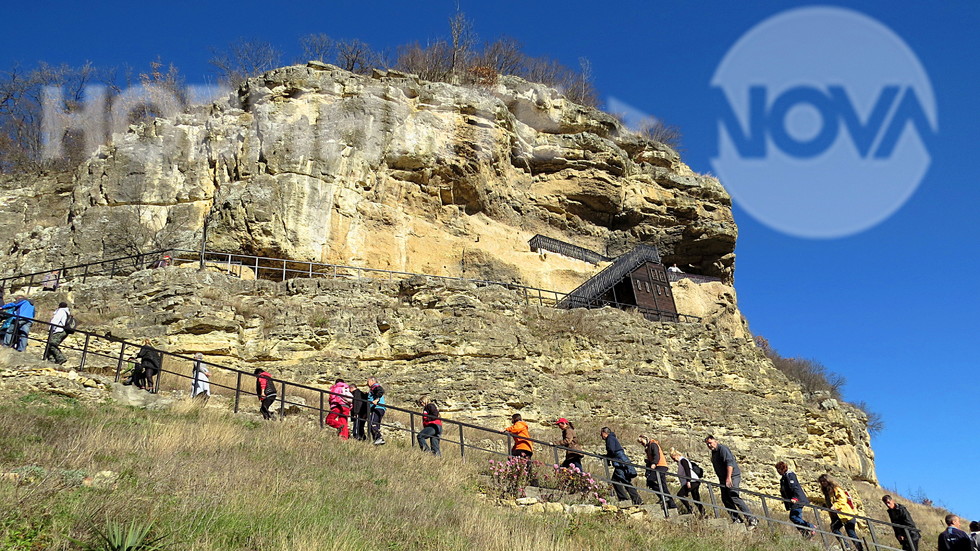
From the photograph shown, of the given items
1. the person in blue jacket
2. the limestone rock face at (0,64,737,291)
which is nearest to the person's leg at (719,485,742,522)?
the person in blue jacket

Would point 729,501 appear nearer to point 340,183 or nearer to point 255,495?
point 255,495

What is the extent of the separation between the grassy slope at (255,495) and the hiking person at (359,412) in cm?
112

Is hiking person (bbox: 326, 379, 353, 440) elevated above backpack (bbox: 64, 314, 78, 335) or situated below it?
below

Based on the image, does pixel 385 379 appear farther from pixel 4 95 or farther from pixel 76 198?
pixel 4 95

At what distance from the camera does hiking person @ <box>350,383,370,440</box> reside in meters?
12.6

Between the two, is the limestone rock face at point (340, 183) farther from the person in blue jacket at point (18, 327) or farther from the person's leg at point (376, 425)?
the person's leg at point (376, 425)

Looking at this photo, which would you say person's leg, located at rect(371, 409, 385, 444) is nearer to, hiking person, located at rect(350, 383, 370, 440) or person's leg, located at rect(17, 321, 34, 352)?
hiking person, located at rect(350, 383, 370, 440)

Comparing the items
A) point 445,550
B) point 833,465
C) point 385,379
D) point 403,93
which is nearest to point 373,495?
point 445,550

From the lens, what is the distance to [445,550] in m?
6.47

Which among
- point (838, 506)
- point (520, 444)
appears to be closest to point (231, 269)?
point (520, 444)

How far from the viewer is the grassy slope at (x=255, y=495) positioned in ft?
19.5

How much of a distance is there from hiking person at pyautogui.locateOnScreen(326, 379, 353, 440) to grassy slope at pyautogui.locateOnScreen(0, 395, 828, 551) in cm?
105

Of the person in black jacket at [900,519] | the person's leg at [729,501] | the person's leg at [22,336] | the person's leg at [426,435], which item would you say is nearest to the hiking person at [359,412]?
the person's leg at [426,435]

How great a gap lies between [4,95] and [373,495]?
42950 millimetres
